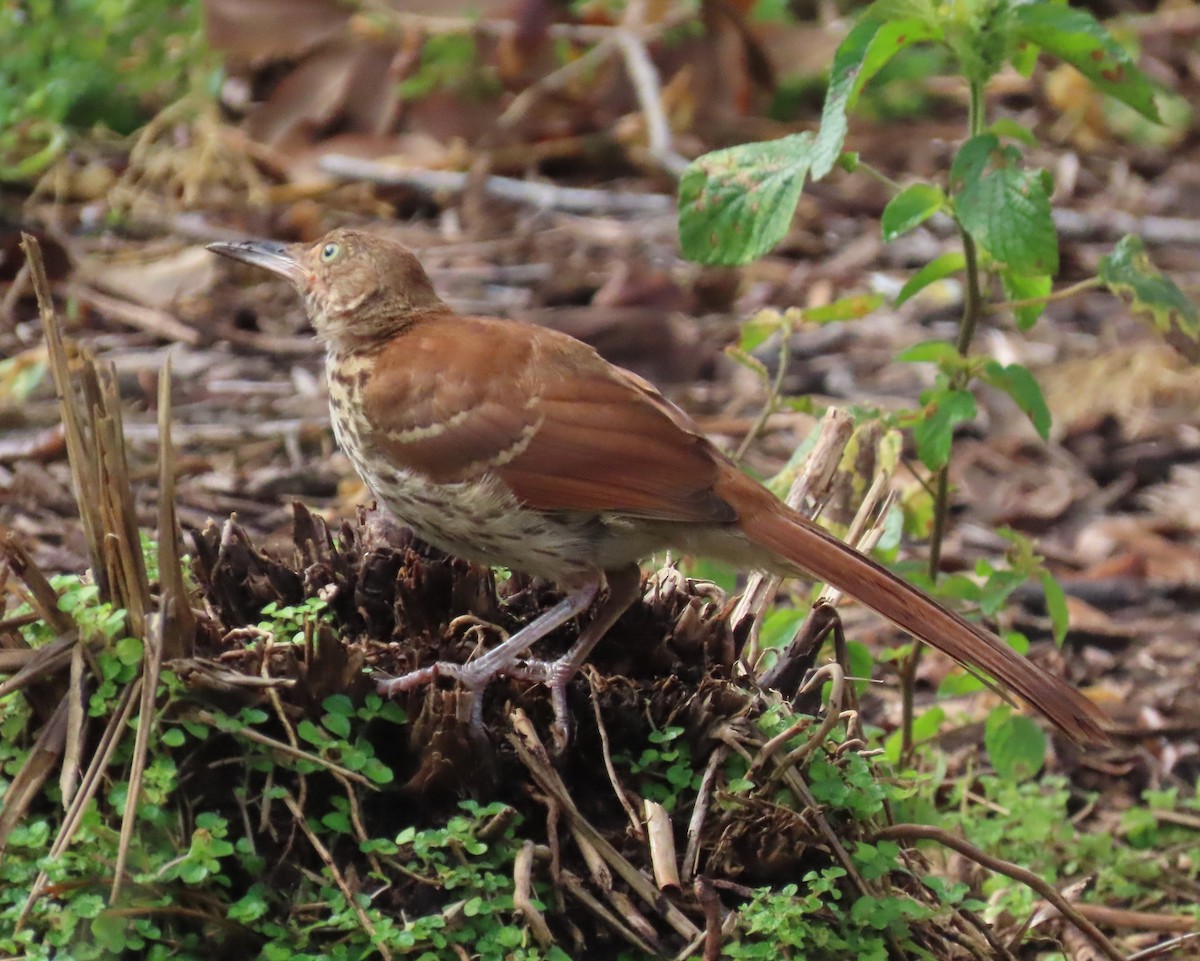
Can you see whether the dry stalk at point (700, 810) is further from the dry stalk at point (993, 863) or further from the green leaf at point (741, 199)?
the green leaf at point (741, 199)

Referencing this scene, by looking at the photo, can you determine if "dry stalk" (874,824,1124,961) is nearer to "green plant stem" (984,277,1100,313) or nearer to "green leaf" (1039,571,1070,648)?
"green leaf" (1039,571,1070,648)

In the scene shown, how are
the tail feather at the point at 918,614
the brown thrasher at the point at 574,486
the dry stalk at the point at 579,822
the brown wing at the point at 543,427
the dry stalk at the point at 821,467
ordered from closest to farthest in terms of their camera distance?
1. the dry stalk at the point at 579,822
2. the tail feather at the point at 918,614
3. the brown thrasher at the point at 574,486
4. the brown wing at the point at 543,427
5. the dry stalk at the point at 821,467

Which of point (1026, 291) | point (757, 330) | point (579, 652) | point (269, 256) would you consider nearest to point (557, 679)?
point (579, 652)

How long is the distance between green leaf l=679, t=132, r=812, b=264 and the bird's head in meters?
0.63

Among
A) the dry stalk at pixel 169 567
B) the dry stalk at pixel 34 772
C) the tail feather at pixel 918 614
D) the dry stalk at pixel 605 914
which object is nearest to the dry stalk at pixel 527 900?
the dry stalk at pixel 605 914

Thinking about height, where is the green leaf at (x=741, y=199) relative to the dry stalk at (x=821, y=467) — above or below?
above

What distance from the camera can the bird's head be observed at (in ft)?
11.3

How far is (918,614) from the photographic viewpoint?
9.23 ft

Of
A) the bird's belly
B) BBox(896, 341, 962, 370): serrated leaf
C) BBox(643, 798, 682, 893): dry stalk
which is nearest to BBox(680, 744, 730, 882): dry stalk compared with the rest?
BBox(643, 798, 682, 893): dry stalk

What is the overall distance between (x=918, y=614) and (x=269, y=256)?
1.76 m

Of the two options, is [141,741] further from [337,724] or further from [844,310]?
[844,310]

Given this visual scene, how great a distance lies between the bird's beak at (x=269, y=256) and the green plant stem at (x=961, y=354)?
1455mm

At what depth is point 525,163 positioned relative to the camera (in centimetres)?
719

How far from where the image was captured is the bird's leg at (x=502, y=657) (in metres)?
2.52
